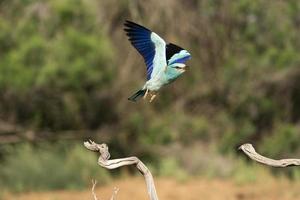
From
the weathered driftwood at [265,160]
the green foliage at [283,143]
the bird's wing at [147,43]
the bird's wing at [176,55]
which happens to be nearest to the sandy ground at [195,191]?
the green foliage at [283,143]

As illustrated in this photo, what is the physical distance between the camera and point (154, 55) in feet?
16.2

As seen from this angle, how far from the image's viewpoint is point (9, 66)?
11.4 meters

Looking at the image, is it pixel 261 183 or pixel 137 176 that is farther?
pixel 137 176

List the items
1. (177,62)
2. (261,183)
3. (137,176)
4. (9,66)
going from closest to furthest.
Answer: (177,62), (9,66), (261,183), (137,176)

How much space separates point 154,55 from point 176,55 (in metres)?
0.12

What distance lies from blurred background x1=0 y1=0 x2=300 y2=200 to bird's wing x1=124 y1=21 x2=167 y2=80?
261 inches

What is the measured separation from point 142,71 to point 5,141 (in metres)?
2.22

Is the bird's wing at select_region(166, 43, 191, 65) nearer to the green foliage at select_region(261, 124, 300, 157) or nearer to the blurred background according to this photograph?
the blurred background

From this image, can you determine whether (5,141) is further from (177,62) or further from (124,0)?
(177,62)

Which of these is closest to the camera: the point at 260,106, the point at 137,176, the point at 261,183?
the point at 261,183

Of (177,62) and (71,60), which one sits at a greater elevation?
(71,60)

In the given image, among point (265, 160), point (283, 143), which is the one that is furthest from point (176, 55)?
point (283, 143)

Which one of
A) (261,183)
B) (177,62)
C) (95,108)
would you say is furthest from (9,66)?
(177,62)

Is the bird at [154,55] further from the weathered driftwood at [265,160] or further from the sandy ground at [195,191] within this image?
the sandy ground at [195,191]
